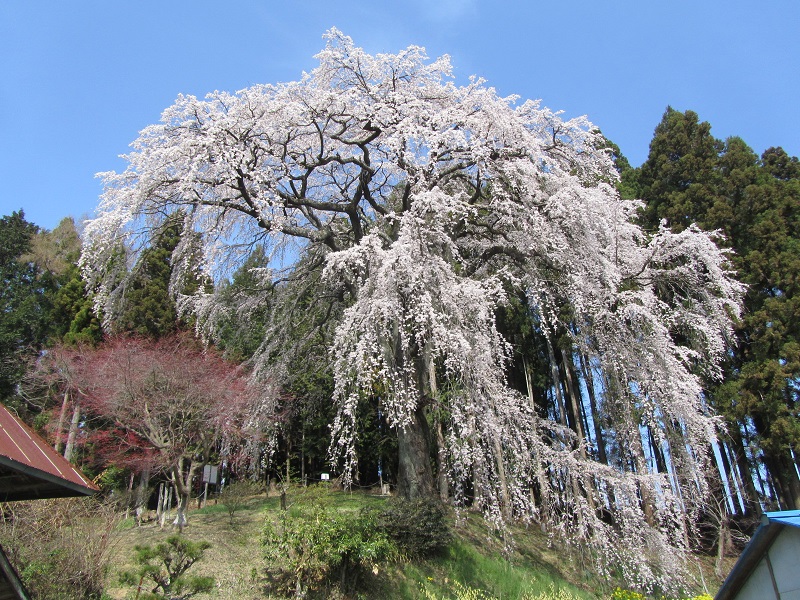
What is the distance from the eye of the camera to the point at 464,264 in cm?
945

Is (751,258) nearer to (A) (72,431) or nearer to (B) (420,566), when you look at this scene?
(B) (420,566)

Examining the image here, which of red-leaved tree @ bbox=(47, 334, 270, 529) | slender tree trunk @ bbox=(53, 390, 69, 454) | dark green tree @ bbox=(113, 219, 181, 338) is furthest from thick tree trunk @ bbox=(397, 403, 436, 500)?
dark green tree @ bbox=(113, 219, 181, 338)

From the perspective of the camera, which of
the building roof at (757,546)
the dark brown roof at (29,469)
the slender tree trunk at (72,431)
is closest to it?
the dark brown roof at (29,469)

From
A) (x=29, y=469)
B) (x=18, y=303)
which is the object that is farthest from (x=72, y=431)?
(x=29, y=469)

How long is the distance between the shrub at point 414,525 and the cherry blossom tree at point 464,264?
334 millimetres

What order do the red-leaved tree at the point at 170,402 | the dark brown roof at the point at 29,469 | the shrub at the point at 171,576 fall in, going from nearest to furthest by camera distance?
the dark brown roof at the point at 29,469
the shrub at the point at 171,576
the red-leaved tree at the point at 170,402

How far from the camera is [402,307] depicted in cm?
759

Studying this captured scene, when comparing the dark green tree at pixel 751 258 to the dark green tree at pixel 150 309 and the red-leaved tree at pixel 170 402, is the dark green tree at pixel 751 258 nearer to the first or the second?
the red-leaved tree at pixel 170 402

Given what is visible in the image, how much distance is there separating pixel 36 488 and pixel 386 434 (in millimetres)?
13068

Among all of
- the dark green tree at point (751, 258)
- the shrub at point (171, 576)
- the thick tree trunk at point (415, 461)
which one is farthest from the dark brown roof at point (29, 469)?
the dark green tree at point (751, 258)

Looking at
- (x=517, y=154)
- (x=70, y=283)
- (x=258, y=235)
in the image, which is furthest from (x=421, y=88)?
(x=70, y=283)

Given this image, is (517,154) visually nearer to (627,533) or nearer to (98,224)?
(627,533)

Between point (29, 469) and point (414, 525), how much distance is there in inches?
236

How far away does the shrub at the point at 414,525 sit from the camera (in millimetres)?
8164
